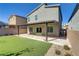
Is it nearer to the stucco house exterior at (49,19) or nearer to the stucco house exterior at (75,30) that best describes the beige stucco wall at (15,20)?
the stucco house exterior at (49,19)

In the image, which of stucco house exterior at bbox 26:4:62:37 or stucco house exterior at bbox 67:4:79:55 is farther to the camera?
stucco house exterior at bbox 26:4:62:37

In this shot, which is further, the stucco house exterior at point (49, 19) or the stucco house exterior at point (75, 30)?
the stucco house exterior at point (49, 19)

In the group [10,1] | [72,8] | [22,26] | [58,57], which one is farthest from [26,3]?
[22,26]

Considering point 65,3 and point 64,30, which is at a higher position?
point 65,3

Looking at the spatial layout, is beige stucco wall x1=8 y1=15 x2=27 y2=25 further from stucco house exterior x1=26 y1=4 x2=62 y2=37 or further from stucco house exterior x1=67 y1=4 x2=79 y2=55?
stucco house exterior x1=67 y1=4 x2=79 y2=55

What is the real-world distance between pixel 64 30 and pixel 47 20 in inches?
39.4

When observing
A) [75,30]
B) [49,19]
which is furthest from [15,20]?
[75,30]

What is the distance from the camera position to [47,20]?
248 inches


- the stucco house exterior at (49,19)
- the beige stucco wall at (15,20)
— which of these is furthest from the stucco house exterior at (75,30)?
the beige stucco wall at (15,20)

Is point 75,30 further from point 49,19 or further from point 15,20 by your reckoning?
point 15,20

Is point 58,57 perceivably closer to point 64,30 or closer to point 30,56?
point 30,56

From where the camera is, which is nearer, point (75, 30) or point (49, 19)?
point (75, 30)

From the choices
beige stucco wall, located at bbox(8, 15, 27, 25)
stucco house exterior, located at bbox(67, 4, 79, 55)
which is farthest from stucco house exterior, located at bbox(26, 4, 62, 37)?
stucco house exterior, located at bbox(67, 4, 79, 55)

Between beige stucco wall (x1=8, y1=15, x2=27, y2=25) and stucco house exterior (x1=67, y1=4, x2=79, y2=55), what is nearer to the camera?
stucco house exterior (x1=67, y1=4, x2=79, y2=55)
